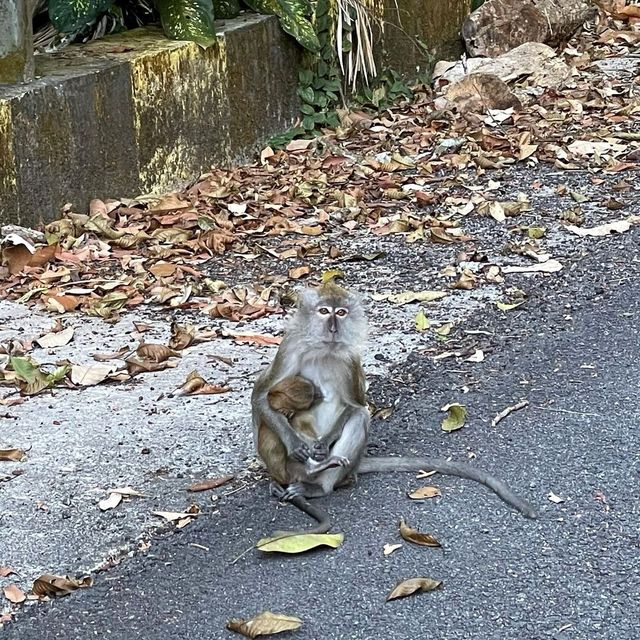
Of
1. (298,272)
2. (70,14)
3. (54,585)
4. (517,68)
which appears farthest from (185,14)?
(54,585)

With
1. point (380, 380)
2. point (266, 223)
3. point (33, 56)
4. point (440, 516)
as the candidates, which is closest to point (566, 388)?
point (380, 380)

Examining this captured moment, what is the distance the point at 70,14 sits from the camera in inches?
285

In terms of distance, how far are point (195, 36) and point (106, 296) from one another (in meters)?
2.30

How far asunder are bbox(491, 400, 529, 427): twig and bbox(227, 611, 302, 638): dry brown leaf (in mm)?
1442

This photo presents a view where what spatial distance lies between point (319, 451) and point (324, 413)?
0.18 m

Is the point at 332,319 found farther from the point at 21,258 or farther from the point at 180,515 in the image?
the point at 21,258

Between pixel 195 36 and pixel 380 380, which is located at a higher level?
pixel 195 36

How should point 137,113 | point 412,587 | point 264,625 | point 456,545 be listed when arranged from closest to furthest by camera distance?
point 264,625 → point 412,587 → point 456,545 → point 137,113

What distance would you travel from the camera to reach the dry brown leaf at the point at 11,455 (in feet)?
14.2

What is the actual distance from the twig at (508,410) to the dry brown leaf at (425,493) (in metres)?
0.54

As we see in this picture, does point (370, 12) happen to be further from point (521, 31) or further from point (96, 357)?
point (96, 357)

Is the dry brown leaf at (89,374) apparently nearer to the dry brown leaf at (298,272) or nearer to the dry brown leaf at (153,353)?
the dry brown leaf at (153,353)

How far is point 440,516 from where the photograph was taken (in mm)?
3934

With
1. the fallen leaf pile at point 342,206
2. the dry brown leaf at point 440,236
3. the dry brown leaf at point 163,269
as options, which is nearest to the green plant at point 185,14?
the fallen leaf pile at point 342,206
